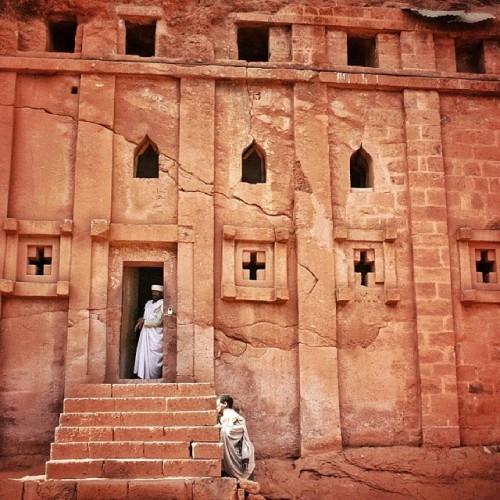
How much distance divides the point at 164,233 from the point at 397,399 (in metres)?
3.73

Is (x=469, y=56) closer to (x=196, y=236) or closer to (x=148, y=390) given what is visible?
(x=196, y=236)

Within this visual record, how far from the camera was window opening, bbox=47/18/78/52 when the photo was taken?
11.8 meters

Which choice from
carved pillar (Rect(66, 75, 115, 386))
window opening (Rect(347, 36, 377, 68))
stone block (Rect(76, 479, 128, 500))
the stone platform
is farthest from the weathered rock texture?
stone block (Rect(76, 479, 128, 500))

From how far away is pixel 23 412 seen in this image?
1012cm

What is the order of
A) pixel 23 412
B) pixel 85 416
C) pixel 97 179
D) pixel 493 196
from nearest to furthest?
pixel 85 416, pixel 23 412, pixel 97 179, pixel 493 196

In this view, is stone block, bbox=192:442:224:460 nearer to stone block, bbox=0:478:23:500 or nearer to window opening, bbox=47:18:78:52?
stone block, bbox=0:478:23:500

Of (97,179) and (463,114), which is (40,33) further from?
(463,114)

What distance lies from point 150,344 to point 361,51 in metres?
5.51

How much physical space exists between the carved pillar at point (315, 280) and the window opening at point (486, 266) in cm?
212

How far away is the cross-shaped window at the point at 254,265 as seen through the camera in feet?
35.7

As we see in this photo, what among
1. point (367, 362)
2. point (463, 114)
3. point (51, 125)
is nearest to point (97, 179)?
point (51, 125)

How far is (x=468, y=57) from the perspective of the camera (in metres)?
12.5

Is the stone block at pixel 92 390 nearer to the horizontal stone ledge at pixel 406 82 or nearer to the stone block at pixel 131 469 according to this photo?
the stone block at pixel 131 469

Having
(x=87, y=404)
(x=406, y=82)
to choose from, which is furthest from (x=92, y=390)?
(x=406, y=82)
